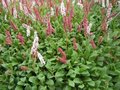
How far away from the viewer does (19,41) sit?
4.59 meters

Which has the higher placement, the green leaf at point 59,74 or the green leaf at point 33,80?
the green leaf at point 59,74

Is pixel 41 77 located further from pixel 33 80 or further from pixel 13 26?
pixel 13 26

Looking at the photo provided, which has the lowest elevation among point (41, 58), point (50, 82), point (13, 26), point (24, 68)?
point (50, 82)

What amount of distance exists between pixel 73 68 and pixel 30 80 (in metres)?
0.61

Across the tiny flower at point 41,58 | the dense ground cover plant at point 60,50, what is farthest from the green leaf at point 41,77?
the tiny flower at point 41,58

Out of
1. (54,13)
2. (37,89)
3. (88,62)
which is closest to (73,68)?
(88,62)

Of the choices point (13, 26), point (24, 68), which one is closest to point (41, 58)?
point (24, 68)

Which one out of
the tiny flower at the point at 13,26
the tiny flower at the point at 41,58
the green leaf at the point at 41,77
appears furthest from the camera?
the tiny flower at the point at 13,26

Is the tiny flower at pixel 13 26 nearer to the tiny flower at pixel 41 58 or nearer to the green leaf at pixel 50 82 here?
the tiny flower at pixel 41 58

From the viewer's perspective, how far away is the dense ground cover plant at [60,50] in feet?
13.6

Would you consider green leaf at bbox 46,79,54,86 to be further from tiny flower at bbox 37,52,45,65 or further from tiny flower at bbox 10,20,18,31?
tiny flower at bbox 10,20,18,31

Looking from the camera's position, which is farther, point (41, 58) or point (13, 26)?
point (13, 26)

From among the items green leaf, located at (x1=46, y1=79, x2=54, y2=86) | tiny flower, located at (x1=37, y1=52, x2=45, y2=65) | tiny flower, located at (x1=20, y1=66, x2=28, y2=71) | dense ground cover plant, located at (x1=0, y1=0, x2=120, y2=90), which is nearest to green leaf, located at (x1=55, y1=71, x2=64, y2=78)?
dense ground cover plant, located at (x1=0, y1=0, x2=120, y2=90)

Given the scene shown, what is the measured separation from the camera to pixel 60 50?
397 centimetres
